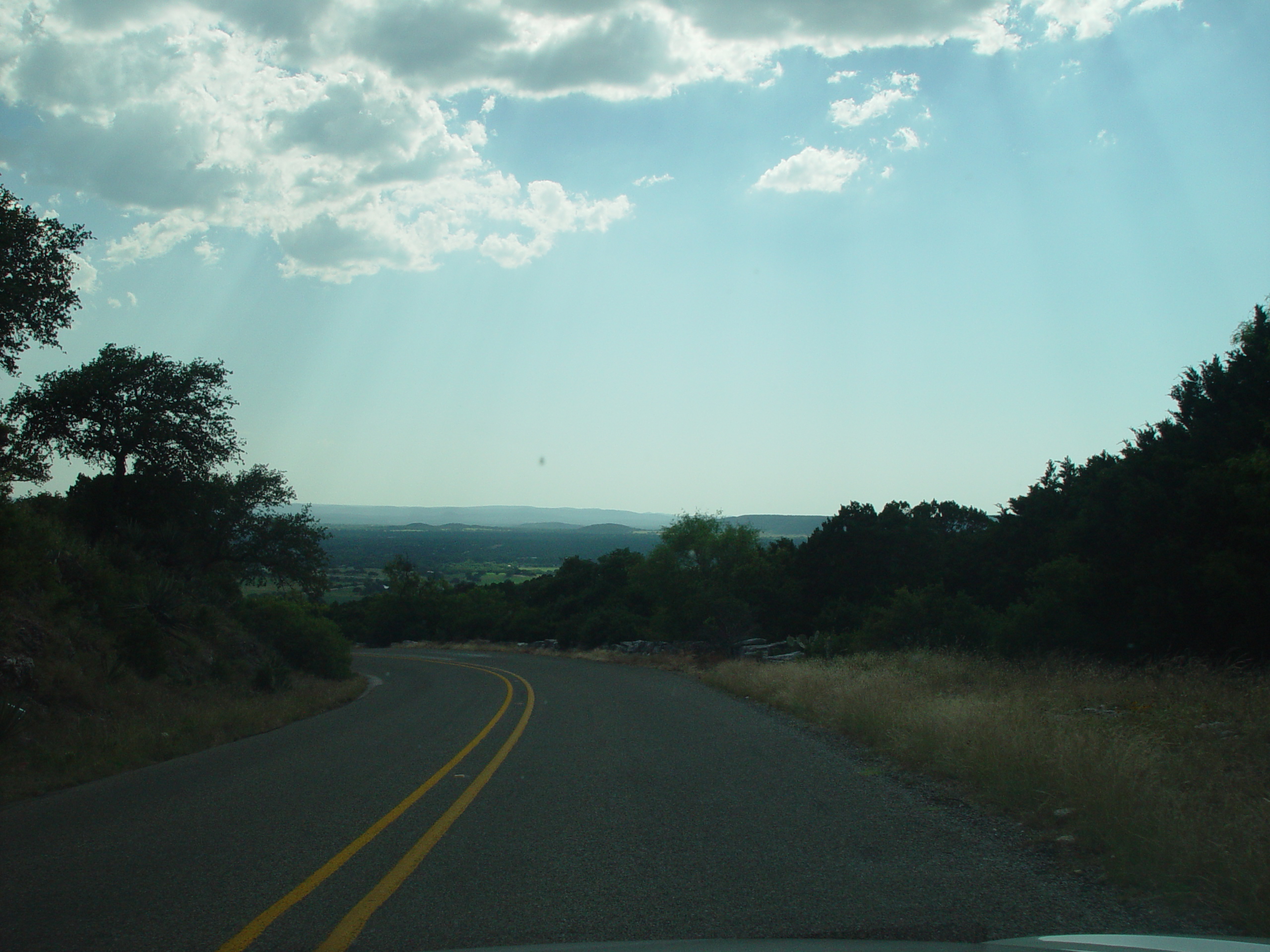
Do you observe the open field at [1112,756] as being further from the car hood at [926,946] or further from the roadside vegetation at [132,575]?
the roadside vegetation at [132,575]

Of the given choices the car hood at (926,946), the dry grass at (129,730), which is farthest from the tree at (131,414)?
the car hood at (926,946)

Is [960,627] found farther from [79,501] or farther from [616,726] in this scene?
[79,501]

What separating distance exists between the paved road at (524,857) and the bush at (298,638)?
2116cm

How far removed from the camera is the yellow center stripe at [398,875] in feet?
14.4

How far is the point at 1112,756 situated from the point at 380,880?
19.1 ft

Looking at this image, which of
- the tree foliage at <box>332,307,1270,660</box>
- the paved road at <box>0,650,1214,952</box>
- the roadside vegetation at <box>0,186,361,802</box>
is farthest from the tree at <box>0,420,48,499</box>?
the tree foliage at <box>332,307,1270,660</box>

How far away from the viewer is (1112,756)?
711 cm

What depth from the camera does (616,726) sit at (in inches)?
541

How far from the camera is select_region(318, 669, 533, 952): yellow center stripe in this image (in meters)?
4.40

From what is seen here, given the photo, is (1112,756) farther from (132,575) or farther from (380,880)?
(132,575)

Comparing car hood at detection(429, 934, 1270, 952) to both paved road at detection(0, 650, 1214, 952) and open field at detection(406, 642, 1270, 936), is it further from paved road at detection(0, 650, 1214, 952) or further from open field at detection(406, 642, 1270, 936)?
open field at detection(406, 642, 1270, 936)

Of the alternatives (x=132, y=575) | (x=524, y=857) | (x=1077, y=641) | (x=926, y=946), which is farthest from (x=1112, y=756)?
(x=132, y=575)

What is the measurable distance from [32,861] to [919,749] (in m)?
8.14

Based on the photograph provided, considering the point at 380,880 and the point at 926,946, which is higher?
the point at 926,946
